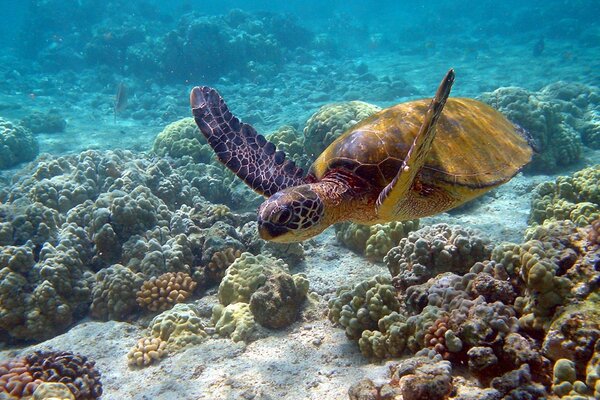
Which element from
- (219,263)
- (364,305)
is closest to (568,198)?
(364,305)

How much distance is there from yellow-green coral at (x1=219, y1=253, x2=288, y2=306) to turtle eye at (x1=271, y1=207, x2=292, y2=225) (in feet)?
6.61

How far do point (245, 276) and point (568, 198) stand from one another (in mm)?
5245

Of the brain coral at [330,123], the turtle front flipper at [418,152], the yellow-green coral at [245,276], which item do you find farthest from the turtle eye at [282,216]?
the brain coral at [330,123]

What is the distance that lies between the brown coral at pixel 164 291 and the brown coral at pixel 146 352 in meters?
0.78

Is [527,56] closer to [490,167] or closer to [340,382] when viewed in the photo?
[490,167]

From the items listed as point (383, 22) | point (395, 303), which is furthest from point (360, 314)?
point (383, 22)

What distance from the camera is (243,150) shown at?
418 cm

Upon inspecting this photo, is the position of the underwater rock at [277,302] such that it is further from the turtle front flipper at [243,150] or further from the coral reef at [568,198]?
the coral reef at [568,198]

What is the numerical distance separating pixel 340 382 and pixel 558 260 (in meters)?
2.00

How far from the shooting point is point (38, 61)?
25219 mm

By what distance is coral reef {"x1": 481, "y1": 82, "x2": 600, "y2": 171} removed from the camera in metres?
8.20

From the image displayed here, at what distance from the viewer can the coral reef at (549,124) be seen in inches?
323

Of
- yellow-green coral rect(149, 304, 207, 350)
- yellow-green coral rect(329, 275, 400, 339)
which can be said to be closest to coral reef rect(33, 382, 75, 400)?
yellow-green coral rect(149, 304, 207, 350)

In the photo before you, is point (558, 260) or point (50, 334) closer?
point (558, 260)
